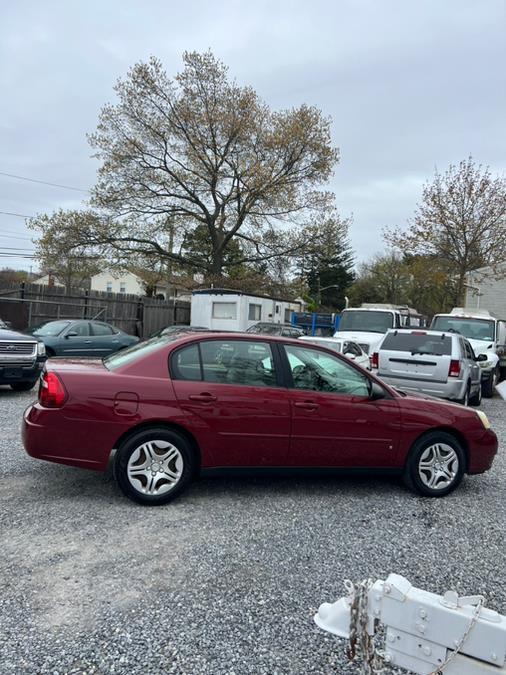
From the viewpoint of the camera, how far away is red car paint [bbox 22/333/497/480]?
407 cm

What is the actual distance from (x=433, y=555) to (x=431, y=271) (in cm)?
2454

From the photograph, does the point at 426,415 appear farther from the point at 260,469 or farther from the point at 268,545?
the point at 268,545

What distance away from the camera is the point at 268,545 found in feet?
11.7

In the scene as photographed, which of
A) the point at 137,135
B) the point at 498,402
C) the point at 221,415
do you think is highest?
the point at 137,135

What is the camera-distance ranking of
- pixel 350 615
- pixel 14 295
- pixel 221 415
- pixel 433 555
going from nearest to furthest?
pixel 350 615 < pixel 433 555 < pixel 221 415 < pixel 14 295

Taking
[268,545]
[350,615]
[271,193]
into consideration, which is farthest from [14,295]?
[350,615]

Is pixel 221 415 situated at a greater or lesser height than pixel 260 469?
greater

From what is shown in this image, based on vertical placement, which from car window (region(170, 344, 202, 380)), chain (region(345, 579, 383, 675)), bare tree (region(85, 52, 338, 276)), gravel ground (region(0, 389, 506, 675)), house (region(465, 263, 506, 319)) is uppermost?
bare tree (region(85, 52, 338, 276))

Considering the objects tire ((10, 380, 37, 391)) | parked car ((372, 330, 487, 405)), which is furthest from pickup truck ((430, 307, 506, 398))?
tire ((10, 380, 37, 391))

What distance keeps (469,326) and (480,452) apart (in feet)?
34.2

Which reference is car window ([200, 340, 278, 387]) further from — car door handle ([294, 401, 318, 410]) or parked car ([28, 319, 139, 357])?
parked car ([28, 319, 139, 357])

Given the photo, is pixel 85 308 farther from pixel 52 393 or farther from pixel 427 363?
pixel 52 393

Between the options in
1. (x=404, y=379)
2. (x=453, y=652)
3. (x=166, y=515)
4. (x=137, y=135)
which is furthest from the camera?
(x=137, y=135)

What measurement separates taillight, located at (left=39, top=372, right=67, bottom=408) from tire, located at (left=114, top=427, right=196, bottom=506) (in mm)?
615
